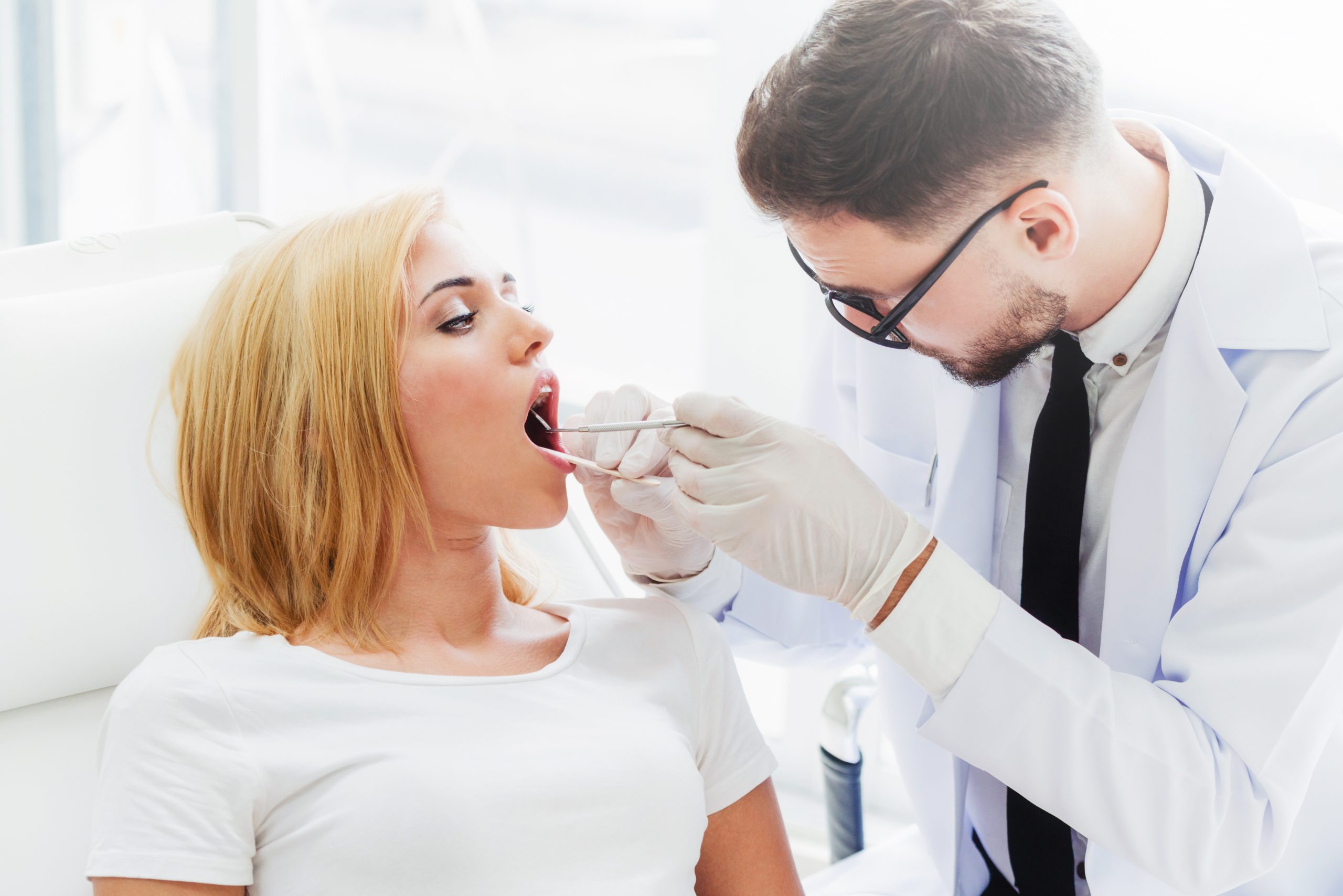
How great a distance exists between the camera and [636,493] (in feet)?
4.64

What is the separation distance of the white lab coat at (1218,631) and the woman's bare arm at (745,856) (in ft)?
0.84

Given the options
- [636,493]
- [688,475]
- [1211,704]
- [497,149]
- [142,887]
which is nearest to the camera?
[142,887]

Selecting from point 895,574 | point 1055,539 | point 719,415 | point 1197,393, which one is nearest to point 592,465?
point 719,415

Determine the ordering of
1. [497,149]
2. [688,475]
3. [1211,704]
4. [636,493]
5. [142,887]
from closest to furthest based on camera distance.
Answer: [142,887] < [1211,704] < [688,475] < [636,493] < [497,149]

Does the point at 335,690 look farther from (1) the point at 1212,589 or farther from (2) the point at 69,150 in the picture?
(2) the point at 69,150

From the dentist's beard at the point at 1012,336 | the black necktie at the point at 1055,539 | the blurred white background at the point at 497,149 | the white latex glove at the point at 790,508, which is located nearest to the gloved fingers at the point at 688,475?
the white latex glove at the point at 790,508

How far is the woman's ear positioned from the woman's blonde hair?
2.37 ft

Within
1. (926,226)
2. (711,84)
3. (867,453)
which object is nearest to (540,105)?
(711,84)

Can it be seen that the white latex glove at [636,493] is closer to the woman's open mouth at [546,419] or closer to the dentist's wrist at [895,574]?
the woman's open mouth at [546,419]

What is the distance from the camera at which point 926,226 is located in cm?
128

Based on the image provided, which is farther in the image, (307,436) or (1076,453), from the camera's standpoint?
(1076,453)

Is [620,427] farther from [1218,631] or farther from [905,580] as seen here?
[1218,631]

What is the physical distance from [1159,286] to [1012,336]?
199 mm

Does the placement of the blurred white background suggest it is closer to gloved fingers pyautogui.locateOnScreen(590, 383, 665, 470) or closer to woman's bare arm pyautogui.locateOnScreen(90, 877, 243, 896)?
gloved fingers pyautogui.locateOnScreen(590, 383, 665, 470)
